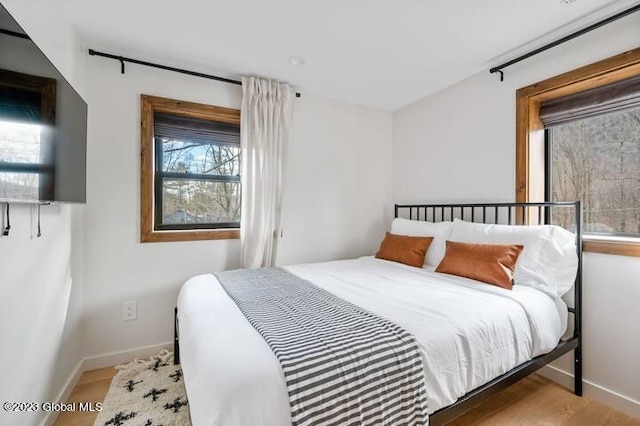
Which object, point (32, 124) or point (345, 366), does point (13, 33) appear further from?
point (345, 366)

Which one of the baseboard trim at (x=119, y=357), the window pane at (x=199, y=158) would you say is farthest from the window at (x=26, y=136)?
the baseboard trim at (x=119, y=357)

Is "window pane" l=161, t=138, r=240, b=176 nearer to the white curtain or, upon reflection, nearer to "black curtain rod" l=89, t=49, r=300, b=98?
the white curtain

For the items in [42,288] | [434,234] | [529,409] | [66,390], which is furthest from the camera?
[434,234]

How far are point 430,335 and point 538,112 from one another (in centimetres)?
204

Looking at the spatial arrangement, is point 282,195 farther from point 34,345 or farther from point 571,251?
point 571,251

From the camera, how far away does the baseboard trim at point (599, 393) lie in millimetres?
1675

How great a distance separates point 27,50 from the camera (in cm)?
111

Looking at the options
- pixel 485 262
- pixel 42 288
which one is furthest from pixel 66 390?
pixel 485 262

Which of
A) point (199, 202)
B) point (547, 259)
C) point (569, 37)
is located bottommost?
point (547, 259)

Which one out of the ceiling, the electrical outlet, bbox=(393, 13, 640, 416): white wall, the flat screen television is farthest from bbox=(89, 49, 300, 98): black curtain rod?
bbox=(393, 13, 640, 416): white wall

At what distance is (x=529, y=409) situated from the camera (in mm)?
1712

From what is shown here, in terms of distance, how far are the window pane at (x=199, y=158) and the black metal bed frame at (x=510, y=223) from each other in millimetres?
1860

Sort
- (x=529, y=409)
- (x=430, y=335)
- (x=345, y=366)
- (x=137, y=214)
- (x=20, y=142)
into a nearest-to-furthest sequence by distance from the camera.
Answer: (x=345, y=366)
(x=20, y=142)
(x=430, y=335)
(x=529, y=409)
(x=137, y=214)

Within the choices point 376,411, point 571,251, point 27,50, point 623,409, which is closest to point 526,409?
point 623,409
